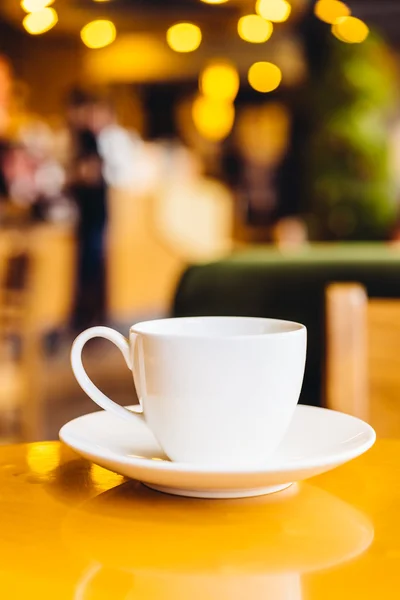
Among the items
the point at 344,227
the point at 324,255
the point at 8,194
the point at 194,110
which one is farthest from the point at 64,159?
the point at 324,255

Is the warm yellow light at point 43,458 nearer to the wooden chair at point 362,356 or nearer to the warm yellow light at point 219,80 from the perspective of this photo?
the wooden chair at point 362,356

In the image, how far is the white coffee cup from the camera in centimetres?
51

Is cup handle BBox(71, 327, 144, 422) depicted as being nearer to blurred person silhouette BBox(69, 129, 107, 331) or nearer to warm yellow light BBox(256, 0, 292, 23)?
blurred person silhouette BBox(69, 129, 107, 331)

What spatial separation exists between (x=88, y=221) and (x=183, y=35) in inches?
111

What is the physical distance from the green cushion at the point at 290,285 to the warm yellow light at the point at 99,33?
635 centimetres

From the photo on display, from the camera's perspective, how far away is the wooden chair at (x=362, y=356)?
0.86 metres

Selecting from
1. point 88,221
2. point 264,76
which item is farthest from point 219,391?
point 264,76

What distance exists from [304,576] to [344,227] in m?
7.04

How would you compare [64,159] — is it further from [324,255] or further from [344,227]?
[324,255]

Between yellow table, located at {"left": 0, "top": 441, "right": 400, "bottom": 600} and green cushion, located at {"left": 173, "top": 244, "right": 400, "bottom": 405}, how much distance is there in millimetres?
1040

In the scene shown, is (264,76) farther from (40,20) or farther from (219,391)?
(219,391)

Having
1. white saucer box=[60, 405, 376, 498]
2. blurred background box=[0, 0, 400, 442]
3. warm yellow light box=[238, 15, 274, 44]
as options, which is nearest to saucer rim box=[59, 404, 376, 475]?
white saucer box=[60, 405, 376, 498]

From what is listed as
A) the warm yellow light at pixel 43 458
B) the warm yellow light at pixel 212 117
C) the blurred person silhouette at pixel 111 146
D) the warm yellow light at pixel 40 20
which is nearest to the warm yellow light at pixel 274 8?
the blurred person silhouette at pixel 111 146

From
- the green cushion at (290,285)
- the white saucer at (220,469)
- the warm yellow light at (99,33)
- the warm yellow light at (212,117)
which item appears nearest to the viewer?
the white saucer at (220,469)
